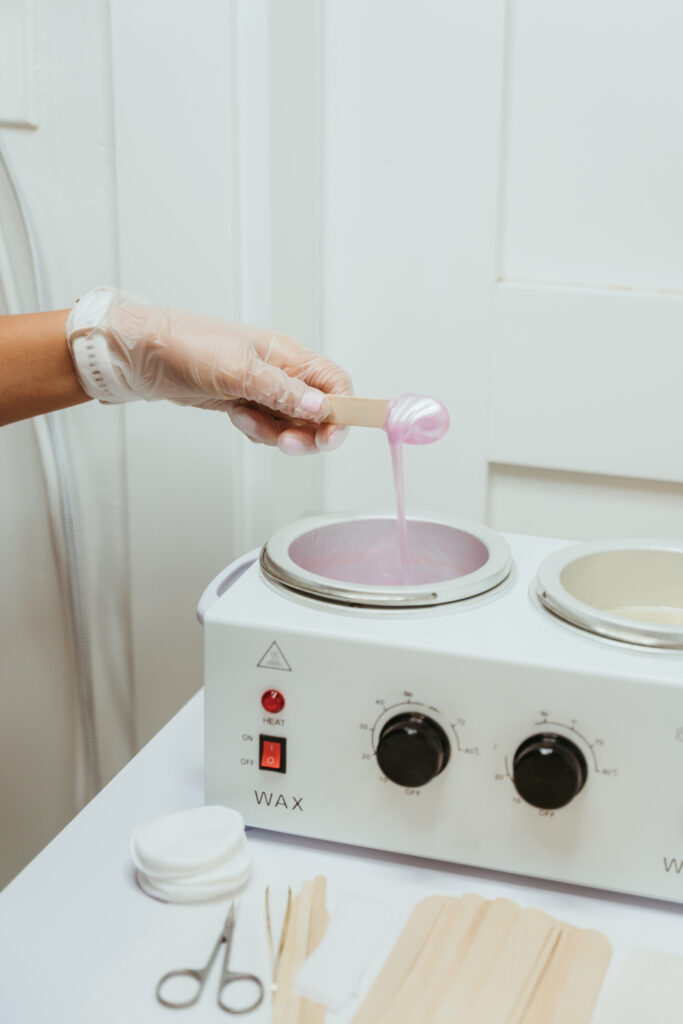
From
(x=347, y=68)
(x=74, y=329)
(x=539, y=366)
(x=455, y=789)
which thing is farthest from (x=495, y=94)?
(x=455, y=789)

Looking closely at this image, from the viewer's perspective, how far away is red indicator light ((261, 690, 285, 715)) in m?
0.76

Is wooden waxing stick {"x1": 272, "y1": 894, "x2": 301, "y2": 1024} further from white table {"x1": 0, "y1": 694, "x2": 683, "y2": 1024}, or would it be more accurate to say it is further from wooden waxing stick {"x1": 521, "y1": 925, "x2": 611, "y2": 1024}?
wooden waxing stick {"x1": 521, "y1": 925, "x2": 611, "y2": 1024}

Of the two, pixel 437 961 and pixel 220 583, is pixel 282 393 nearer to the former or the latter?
pixel 220 583

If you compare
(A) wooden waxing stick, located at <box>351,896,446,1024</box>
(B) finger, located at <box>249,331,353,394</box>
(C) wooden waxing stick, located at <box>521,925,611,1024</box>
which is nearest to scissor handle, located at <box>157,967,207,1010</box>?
(A) wooden waxing stick, located at <box>351,896,446,1024</box>

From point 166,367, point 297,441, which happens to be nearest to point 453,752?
point 297,441

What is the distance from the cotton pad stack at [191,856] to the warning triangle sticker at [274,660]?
12 centimetres

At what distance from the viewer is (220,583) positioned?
2.91ft

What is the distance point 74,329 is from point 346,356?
1.35ft

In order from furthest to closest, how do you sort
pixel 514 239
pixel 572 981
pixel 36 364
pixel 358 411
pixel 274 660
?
pixel 514 239 < pixel 36 364 < pixel 358 411 < pixel 274 660 < pixel 572 981

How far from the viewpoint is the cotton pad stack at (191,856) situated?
72 cm

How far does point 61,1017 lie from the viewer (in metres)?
0.62

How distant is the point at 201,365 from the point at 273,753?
0.36 m

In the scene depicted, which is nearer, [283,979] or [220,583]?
[283,979]

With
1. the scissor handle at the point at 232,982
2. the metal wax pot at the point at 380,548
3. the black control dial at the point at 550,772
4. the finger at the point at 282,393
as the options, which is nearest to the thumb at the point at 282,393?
the finger at the point at 282,393
